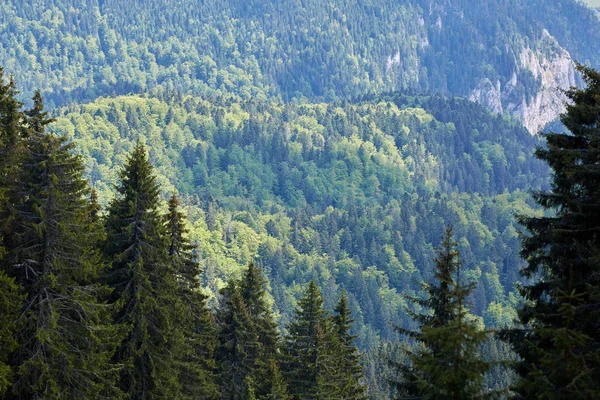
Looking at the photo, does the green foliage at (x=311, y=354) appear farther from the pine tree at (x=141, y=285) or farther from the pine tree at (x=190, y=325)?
the pine tree at (x=141, y=285)

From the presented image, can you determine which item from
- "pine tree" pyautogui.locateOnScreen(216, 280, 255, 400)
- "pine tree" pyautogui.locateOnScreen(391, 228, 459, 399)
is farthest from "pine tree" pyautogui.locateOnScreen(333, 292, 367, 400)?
"pine tree" pyautogui.locateOnScreen(391, 228, 459, 399)

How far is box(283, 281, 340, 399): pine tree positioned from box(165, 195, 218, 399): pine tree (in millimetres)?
4072

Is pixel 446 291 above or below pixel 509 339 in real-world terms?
above

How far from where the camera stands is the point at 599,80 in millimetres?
25266

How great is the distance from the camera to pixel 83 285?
31.1 m

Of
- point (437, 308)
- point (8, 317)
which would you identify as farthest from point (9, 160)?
point (437, 308)

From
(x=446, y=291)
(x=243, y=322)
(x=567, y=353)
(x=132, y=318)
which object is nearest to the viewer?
(x=567, y=353)

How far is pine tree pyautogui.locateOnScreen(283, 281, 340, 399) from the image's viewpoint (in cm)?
4469

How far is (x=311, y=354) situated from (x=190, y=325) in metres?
6.82

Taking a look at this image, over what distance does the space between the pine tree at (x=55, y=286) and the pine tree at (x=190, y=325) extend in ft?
20.3

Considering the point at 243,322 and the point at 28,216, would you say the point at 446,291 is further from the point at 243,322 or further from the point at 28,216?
the point at 243,322

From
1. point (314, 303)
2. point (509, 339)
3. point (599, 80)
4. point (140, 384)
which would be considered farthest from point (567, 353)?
point (314, 303)

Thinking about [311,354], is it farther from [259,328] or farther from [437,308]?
[437,308]

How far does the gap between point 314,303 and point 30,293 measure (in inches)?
809
